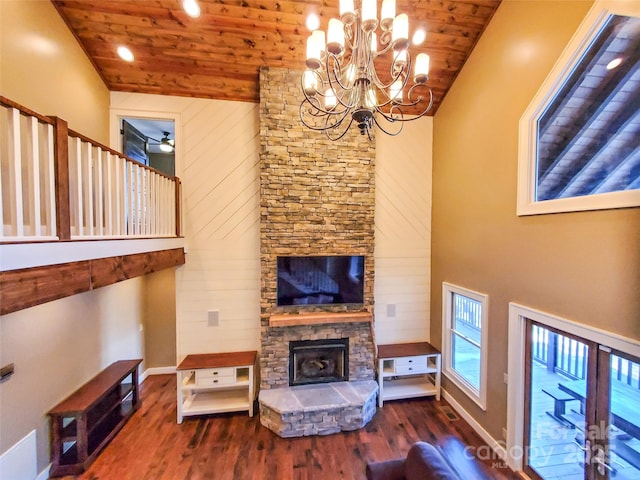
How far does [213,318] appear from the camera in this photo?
3900 millimetres

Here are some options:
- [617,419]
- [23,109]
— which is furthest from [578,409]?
[23,109]

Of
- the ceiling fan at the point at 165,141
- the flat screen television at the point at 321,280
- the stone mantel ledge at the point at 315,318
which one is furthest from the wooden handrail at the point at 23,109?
the ceiling fan at the point at 165,141

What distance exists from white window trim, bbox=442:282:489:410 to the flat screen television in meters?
1.30

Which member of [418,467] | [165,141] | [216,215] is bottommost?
[418,467]

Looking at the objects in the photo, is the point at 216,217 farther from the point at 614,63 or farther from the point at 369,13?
the point at 614,63

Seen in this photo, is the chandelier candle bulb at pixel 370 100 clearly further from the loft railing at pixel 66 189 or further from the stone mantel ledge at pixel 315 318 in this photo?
the stone mantel ledge at pixel 315 318

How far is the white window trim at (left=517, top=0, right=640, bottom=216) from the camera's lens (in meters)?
1.86

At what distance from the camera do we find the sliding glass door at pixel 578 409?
188 cm

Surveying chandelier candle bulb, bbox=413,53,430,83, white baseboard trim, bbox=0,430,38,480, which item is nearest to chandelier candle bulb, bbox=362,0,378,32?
chandelier candle bulb, bbox=413,53,430,83

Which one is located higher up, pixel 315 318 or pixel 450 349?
pixel 315 318

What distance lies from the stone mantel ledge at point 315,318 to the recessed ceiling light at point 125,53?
158 inches

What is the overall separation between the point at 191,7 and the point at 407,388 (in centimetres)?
575

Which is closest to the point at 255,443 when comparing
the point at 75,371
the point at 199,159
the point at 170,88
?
the point at 75,371

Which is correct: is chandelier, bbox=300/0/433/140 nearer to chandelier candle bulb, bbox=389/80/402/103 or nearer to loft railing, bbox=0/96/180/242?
chandelier candle bulb, bbox=389/80/402/103
